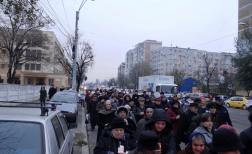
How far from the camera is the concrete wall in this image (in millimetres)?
32737

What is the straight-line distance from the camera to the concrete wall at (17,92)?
107 feet

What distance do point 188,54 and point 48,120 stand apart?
14123 cm

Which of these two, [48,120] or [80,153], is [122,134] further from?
[80,153]

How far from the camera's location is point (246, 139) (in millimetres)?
5293

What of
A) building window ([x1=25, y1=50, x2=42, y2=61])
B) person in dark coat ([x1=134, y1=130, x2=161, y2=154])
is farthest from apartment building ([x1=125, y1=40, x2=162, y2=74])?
person in dark coat ([x1=134, y1=130, x2=161, y2=154])

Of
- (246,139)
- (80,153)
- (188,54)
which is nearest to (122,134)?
(246,139)

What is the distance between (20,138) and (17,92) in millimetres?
35419

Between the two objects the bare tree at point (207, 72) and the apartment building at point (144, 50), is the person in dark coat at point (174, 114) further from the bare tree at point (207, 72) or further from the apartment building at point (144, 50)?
the apartment building at point (144, 50)

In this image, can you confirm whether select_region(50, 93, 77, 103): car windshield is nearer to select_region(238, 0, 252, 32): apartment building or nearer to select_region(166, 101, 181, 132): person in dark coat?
select_region(166, 101, 181, 132): person in dark coat

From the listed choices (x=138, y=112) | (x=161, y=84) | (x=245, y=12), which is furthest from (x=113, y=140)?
(x=245, y=12)

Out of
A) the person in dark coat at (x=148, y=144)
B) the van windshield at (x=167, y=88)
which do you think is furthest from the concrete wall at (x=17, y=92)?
the person in dark coat at (x=148, y=144)

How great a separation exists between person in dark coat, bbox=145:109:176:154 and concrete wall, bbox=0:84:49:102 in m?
25.5

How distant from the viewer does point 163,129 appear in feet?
20.1

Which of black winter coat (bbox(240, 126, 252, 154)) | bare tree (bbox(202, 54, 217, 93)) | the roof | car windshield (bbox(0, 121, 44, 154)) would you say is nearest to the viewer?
car windshield (bbox(0, 121, 44, 154))
